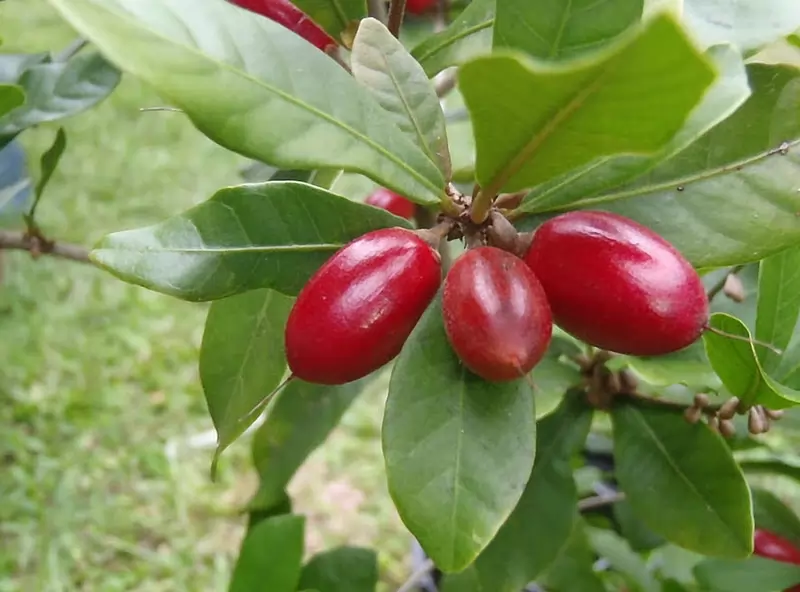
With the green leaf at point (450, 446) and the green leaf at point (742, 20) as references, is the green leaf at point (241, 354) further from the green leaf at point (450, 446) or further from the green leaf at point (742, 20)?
the green leaf at point (742, 20)

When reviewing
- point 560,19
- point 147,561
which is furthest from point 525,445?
point 147,561

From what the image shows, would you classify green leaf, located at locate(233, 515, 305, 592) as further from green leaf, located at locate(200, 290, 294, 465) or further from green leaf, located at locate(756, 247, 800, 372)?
green leaf, located at locate(756, 247, 800, 372)

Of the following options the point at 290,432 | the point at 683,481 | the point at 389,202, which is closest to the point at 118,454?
the point at 290,432

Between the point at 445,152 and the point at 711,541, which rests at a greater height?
the point at 445,152

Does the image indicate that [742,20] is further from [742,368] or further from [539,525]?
[539,525]

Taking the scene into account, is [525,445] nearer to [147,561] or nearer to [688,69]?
[688,69]

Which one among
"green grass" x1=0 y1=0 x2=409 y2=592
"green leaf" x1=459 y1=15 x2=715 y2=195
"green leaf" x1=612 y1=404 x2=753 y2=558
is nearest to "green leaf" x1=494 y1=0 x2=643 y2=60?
"green leaf" x1=459 y1=15 x2=715 y2=195
